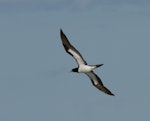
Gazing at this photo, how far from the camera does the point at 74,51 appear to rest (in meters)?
49.2

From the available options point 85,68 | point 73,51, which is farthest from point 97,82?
point 73,51

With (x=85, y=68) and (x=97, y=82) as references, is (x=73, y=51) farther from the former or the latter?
(x=97, y=82)

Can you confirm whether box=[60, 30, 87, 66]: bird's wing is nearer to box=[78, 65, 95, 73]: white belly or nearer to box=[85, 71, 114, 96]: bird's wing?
box=[78, 65, 95, 73]: white belly

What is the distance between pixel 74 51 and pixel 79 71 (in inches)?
80.4

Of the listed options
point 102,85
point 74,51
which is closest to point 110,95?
point 102,85

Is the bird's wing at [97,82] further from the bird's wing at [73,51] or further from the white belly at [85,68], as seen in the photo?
the bird's wing at [73,51]

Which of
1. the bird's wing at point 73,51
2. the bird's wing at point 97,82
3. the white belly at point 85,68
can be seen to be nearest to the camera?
the white belly at point 85,68

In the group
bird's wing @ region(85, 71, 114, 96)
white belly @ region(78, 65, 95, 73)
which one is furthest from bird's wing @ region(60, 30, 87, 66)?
bird's wing @ region(85, 71, 114, 96)

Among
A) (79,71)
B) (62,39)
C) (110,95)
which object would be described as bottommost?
(110,95)

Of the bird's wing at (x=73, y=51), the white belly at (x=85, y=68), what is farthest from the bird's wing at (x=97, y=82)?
the bird's wing at (x=73, y=51)

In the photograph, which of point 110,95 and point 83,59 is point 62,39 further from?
point 110,95

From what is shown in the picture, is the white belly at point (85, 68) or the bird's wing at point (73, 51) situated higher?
the bird's wing at point (73, 51)

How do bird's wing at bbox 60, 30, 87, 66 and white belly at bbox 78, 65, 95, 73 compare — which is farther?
bird's wing at bbox 60, 30, 87, 66

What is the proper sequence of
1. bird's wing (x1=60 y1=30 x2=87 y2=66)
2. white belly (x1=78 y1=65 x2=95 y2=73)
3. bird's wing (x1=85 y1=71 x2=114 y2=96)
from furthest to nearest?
bird's wing (x1=85 y1=71 x2=114 y2=96) → bird's wing (x1=60 y1=30 x2=87 y2=66) → white belly (x1=78 y1=65 x2=95 y2=73)
